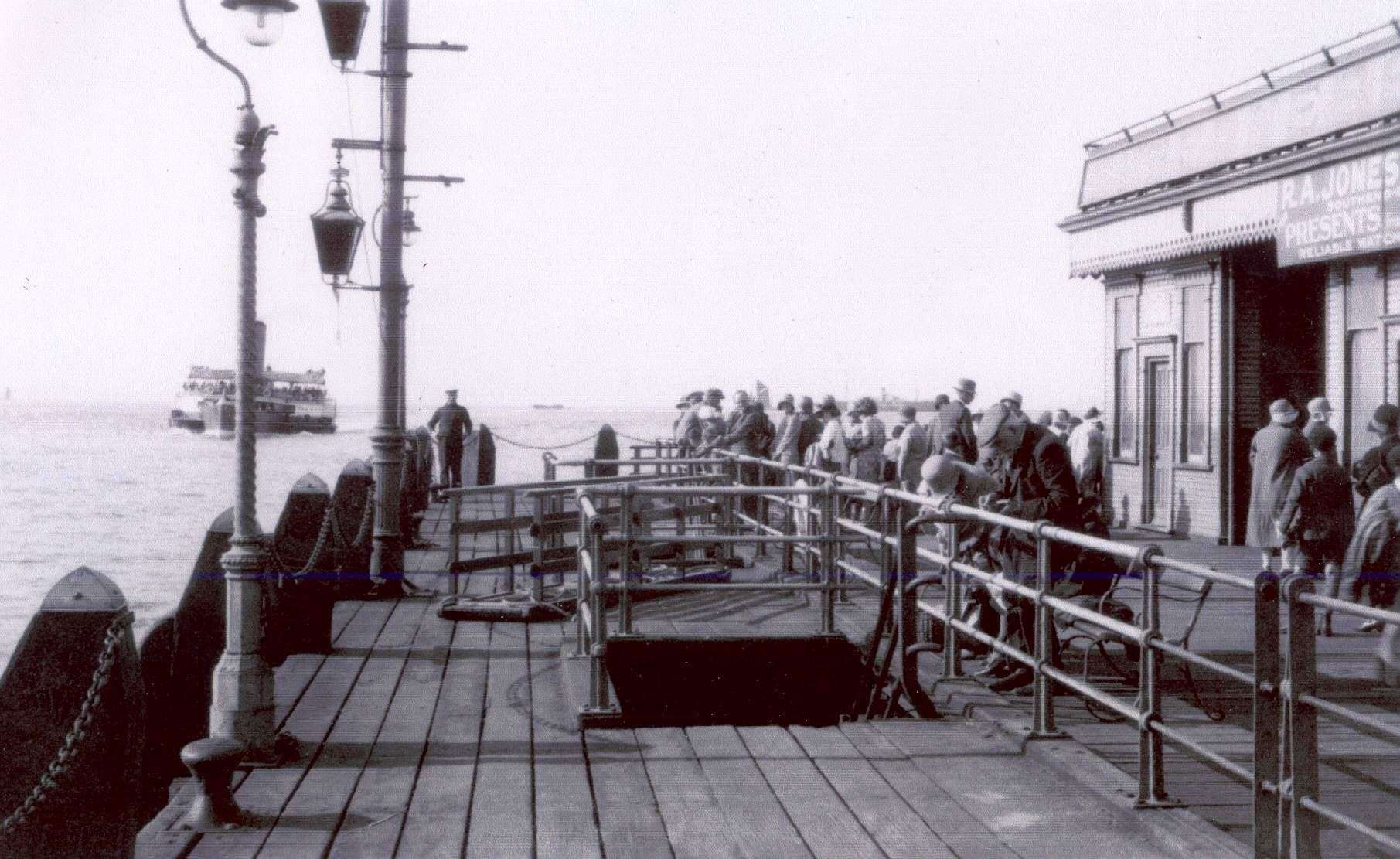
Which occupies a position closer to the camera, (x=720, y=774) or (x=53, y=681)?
(x=53, y=681)

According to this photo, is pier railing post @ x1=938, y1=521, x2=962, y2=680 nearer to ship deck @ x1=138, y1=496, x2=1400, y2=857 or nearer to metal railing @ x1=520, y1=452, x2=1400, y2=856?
metal railing @ x1=520, y1=452, x2=1400, y2=856

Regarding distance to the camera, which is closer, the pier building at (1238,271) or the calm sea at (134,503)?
the pier building at (1238,271)

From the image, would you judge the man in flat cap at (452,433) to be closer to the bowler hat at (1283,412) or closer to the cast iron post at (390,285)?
the cast iron post at (390,285)

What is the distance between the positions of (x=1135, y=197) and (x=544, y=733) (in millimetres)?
16612

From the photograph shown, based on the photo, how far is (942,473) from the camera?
28.0ft

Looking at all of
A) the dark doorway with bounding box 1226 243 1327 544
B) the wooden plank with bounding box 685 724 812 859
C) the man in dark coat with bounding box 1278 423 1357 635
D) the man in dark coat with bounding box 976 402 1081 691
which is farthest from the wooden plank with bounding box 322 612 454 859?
the dark doorway with bounding box 1226 243 1327 544

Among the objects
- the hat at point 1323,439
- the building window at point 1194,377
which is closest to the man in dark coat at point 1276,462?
the hat at point 1323,439

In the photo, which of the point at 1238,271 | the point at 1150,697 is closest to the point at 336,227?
the point at 1150,697

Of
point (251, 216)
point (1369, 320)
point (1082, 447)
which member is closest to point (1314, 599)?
point (251, 216)

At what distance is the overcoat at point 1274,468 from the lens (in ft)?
43.7

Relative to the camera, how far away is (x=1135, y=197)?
21.8 meters

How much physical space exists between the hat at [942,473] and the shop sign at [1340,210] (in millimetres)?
9475

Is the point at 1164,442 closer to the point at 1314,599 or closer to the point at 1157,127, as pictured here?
the point at 1157,127

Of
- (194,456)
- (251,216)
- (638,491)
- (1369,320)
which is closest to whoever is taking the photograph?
(251,216)
